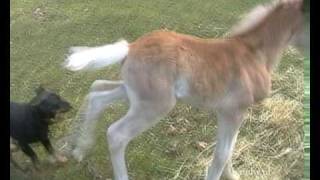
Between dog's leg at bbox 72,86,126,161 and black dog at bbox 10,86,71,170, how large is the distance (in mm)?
111

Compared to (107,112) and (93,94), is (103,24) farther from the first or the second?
(93,94)

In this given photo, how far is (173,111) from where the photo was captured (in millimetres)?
3354

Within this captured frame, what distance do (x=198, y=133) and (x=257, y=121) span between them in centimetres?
33

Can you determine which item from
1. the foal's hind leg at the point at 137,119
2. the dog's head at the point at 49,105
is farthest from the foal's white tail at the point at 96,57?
the dog's head at the point at 49,105

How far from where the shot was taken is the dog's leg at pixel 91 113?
283 cm

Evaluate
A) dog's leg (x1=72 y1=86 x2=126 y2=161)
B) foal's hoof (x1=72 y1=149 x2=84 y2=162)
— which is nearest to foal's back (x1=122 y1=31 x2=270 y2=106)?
dog's leg (x1=72 y1=86 x2=126 y2=161)

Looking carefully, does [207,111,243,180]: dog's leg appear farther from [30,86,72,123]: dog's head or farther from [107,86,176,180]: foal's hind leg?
[30,86,72,123]: dog's head

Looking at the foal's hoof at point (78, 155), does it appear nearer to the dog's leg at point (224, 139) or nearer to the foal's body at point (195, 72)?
the foal's body at point (195, 72)

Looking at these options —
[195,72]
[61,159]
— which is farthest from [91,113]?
[195,72]

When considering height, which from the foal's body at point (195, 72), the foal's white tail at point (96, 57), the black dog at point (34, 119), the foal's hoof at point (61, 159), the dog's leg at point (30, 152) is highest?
the foal's white tail at point (96, 57)

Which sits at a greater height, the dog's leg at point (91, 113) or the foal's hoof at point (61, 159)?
the dog's leg at point (91, 113)

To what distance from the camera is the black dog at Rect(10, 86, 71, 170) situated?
9.30 feet

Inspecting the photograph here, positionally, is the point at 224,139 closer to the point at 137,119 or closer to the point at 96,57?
the point at 137,119

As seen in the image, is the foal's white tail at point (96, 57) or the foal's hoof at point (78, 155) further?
the foal's hoof at point (78, 155)
